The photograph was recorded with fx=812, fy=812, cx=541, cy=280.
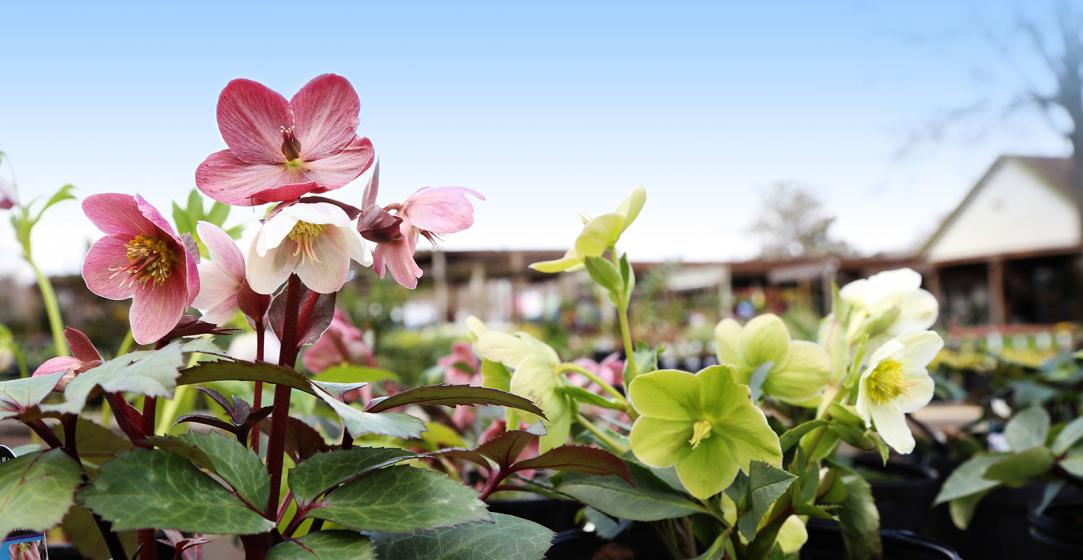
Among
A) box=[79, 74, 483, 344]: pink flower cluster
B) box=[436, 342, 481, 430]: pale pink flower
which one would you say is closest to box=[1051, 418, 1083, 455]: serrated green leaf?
box=[436, 342, 481, 430]: pale pink flower

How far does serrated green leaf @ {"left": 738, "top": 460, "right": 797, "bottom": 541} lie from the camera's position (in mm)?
457

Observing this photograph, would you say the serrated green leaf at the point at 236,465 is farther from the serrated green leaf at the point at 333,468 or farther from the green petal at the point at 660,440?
the green petal at the point at 660,440

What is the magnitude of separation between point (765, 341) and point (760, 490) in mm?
176

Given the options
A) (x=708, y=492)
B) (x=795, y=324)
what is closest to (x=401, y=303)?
(x=795, y=324)

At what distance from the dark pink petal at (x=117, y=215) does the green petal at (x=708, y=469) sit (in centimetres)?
34

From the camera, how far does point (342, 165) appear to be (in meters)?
0.40

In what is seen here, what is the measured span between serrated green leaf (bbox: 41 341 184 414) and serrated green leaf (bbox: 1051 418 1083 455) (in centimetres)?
80

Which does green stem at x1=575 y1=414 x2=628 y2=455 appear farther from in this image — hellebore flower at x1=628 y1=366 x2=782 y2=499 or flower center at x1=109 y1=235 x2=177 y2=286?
flower center at x1=109 y1=235 x2=177 y2=286

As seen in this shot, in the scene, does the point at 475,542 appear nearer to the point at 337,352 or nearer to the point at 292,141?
the point at 292,141

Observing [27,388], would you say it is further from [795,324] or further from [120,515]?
[795,324]

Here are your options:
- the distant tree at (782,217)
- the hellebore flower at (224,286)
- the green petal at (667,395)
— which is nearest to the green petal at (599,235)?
the green petal at (667,395)

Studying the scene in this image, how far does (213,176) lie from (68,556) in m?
0.41

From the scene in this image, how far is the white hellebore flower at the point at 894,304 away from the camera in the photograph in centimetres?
66

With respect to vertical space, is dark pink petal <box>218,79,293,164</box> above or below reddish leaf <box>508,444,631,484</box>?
above
